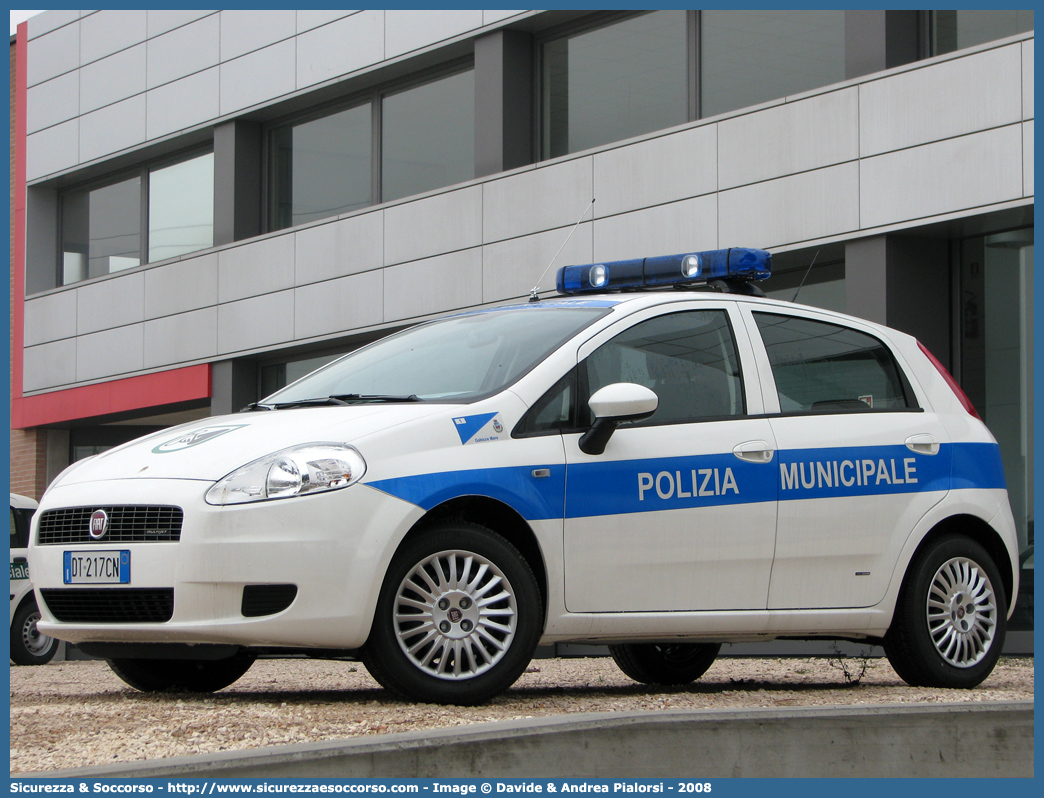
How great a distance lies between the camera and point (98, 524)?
5.35 metres

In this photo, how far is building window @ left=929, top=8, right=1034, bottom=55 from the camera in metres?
12.6

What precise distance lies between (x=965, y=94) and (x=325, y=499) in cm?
916

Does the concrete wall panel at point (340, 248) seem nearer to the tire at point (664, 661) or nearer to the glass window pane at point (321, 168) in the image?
the glass window pane at point (321, 168)

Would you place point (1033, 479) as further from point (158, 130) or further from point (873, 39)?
point (158, 130)

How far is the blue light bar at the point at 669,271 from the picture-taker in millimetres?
6852

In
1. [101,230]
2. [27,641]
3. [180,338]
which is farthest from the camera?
[101,230]

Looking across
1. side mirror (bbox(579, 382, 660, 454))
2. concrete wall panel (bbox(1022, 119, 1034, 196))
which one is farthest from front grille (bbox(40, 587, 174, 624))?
concrete wall panel (bbox(1022, 119, 1034, 196))

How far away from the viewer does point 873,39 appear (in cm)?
1331

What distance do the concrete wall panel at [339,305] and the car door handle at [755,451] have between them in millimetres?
12107

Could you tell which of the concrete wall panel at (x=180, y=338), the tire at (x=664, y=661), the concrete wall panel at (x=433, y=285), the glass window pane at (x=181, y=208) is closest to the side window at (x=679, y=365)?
the tire at (x=664, y=661)

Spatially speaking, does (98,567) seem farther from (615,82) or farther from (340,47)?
(340,47)

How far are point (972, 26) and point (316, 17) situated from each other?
930 cm

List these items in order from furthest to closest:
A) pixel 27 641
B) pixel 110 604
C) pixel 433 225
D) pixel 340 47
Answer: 1. pixel 340 47
2. pixel 433 225
3. pixel 27 641
4. pixel 110 604

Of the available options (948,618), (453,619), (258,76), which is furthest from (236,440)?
(258,76)
